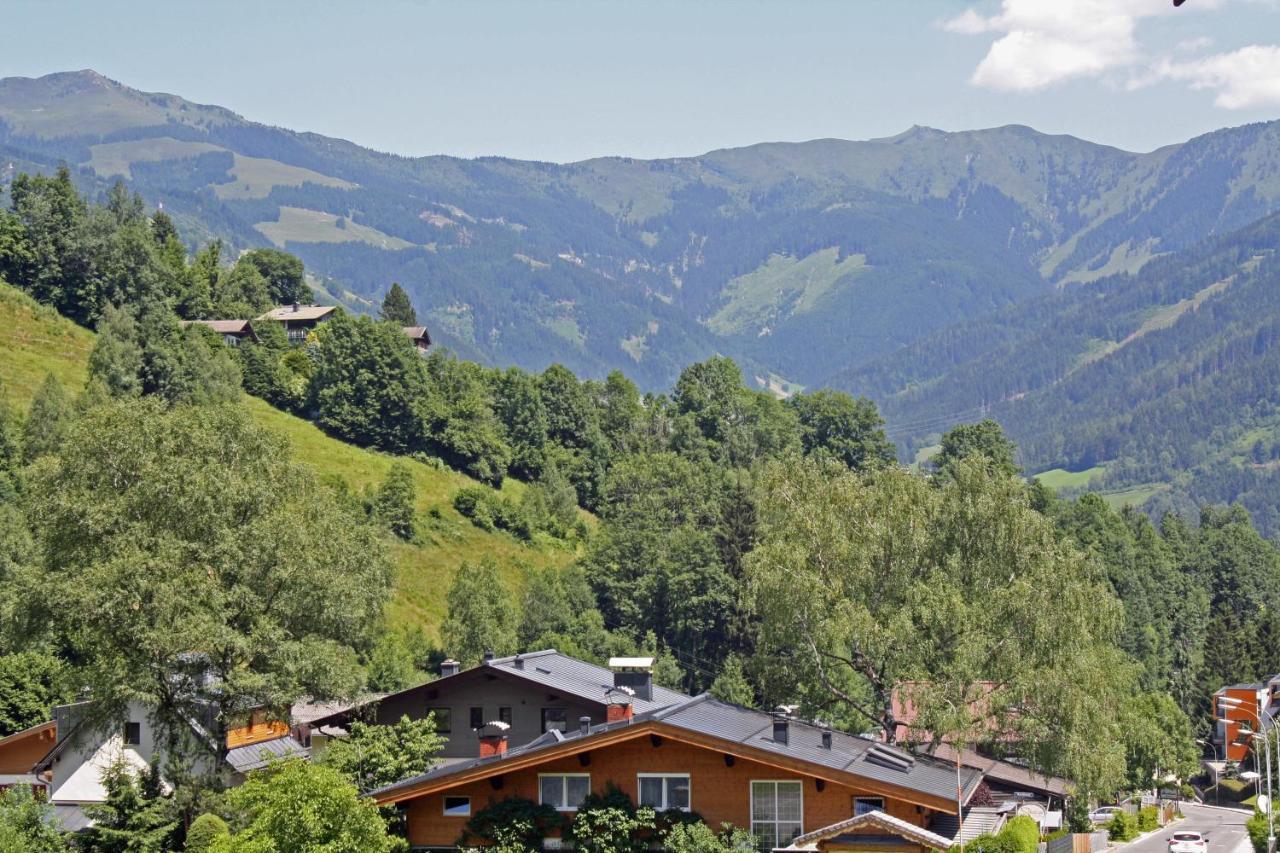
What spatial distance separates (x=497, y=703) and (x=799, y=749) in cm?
2213

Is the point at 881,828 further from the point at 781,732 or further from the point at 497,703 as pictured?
the point at 497,703

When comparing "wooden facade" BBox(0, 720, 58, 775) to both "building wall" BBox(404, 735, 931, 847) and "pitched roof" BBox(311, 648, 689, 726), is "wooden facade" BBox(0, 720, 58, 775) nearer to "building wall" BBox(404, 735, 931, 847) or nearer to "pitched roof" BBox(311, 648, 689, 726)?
"pitched roof" BBox(311, 648, 689, 726)

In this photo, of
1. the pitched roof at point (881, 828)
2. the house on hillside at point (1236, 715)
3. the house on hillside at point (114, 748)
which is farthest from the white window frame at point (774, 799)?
the house on hillside at point (1236, 715)

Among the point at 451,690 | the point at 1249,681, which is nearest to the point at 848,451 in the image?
the point at 1249,681

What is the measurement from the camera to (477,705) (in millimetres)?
67875

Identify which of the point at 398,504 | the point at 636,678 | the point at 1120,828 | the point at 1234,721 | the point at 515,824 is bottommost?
the point at 1234,721

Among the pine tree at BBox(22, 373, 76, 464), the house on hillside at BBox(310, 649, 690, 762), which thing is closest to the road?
the house on hillside at BBox(310, 649, 690, 762)

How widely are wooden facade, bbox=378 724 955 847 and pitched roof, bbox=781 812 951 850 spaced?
1537 millimetres

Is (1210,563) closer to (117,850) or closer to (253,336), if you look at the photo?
→ (253,336)

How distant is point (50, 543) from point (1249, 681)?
116 meters

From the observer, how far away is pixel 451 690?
223 ft

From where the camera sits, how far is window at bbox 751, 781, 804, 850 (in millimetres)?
46312

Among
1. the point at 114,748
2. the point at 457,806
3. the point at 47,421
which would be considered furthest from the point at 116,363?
the point at 457,806

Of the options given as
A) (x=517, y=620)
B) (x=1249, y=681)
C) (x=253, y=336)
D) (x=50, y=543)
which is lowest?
(x=1249, y=681)
